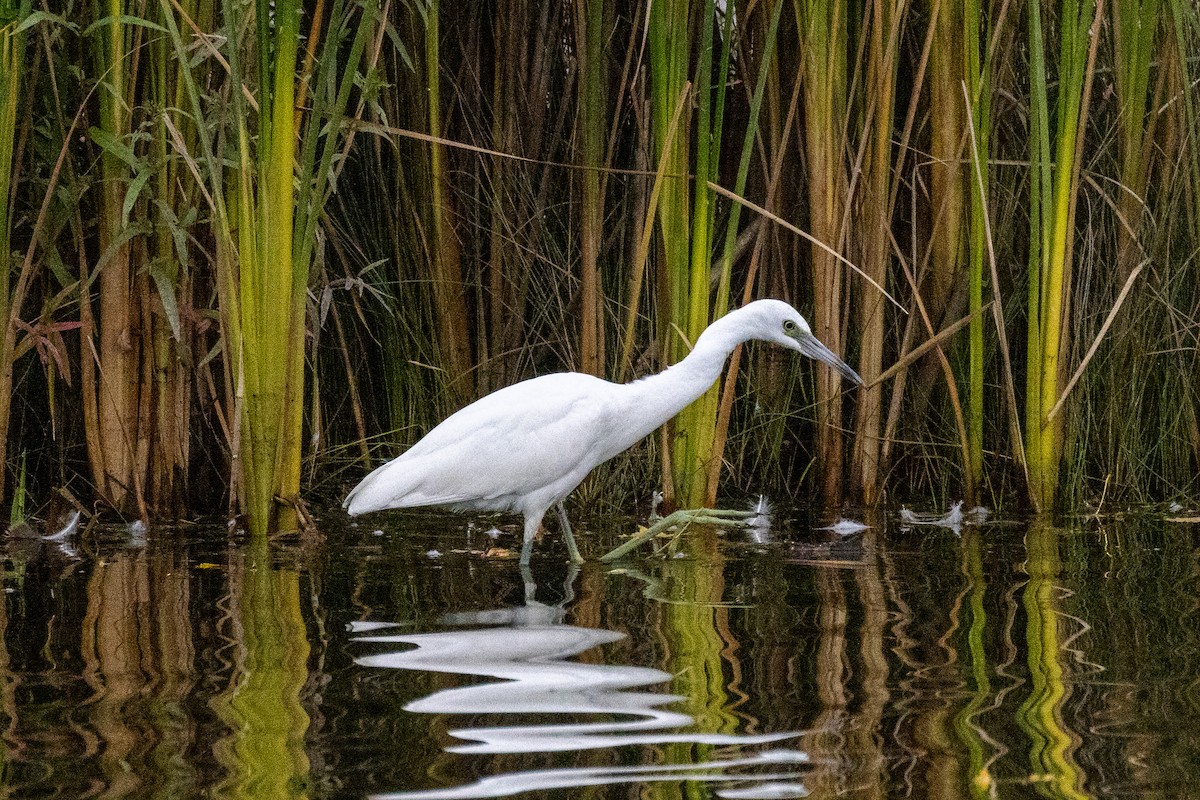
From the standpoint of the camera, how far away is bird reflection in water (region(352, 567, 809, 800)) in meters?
2.00

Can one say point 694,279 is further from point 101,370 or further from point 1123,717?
point 1123,717

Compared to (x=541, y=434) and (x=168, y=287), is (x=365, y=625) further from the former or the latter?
(x=168, y=287)

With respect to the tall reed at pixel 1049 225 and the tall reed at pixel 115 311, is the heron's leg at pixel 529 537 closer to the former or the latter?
the tall reed at pixel 115 311

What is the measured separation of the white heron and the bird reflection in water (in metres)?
1.10

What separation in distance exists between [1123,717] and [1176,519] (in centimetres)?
280

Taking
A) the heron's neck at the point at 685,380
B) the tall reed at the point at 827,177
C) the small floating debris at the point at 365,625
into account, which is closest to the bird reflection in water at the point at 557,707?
the small floating debris at the point at 365,625

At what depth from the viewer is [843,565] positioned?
4.10 m

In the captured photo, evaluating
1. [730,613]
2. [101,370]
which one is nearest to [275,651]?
[730,613]

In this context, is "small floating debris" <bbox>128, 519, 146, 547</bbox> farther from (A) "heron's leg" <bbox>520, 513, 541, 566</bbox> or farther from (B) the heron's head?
(B) the heron's head

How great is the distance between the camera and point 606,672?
107 inches

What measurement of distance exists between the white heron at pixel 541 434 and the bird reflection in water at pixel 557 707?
1.10 metres

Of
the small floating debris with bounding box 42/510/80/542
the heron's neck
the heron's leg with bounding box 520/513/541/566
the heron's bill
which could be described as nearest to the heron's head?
the heron's bill

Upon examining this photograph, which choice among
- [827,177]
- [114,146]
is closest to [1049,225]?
[827,177]

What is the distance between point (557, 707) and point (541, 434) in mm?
2103
